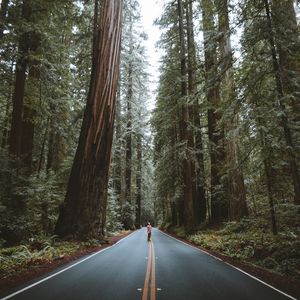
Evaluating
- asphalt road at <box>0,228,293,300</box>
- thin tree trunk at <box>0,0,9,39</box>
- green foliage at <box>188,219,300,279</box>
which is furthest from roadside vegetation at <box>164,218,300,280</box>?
thin tree trunk at <box>0,0,9,39</box>

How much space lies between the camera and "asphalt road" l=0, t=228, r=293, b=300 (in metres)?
5.95

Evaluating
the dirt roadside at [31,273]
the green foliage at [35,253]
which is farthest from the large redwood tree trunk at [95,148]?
the dirt roadside at [31,273]

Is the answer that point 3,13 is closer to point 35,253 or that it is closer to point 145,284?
point 35,253

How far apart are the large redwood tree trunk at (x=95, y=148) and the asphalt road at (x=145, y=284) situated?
15.4 ft

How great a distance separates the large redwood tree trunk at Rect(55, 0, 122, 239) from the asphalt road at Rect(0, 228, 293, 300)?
4.68m

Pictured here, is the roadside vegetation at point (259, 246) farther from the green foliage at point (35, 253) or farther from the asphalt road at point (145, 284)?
the green foliage at point (35, 253)

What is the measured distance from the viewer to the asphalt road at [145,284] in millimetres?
5945

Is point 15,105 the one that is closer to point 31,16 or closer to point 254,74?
point 31,16

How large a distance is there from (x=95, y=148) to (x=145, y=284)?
29.0 feet

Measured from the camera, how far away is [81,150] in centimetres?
1464

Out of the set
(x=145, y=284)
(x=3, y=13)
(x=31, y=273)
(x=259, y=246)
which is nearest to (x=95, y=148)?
(x=3, y=13)

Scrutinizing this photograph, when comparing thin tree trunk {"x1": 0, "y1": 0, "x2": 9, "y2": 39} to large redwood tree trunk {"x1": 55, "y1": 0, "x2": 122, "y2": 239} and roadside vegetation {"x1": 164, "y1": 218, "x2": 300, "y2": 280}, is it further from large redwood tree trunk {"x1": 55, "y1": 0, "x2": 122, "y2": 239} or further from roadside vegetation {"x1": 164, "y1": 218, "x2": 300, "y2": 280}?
roadside vegetation {"x1": 164, "y1": 218, "x2": 300, "y2": 280}

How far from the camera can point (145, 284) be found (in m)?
6.88

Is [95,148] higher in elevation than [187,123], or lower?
lower
